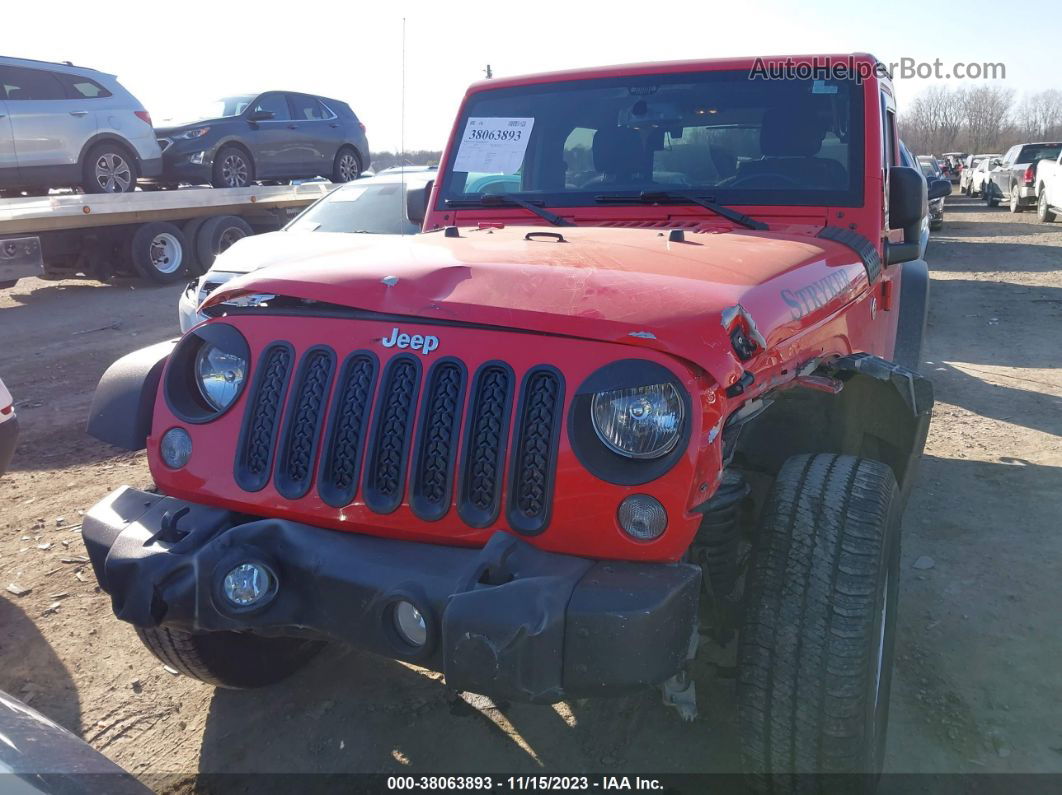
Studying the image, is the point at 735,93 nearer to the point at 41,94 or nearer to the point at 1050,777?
the point at 1050,777

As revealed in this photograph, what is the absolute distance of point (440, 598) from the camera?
1.91 metres

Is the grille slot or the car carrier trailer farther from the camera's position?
the car carrier trailer

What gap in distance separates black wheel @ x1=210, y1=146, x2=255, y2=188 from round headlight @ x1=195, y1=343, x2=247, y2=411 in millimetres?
11113

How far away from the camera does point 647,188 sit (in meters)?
3.53

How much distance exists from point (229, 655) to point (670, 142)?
254cm

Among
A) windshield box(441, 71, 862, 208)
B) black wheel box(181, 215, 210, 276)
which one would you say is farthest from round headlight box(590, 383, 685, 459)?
black wheel box(181, 215, 210, 276)

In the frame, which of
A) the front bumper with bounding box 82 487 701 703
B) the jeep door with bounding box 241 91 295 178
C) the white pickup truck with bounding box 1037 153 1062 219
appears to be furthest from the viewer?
the white pickup truck with bounding box 1037 153 1062 219

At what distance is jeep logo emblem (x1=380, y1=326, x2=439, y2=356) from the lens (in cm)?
217

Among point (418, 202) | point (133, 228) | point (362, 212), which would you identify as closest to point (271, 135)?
point (133, 228)

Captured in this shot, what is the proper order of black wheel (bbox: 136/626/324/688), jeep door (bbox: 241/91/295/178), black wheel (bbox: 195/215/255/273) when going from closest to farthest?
black wheel (bbox: 136/626/324/688)
black wheel (bbox: 195/215/255/273)
jeep door (bbox: 241/91/295/178)

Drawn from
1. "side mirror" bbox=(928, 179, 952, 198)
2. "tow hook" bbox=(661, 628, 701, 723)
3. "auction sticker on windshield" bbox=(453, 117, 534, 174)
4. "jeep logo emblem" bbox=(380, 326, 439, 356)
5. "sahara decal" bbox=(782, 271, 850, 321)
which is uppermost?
"auction sticker on windshield" bbox=(453, 117, 534, 174)

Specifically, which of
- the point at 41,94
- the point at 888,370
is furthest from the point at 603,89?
the point at 41,94

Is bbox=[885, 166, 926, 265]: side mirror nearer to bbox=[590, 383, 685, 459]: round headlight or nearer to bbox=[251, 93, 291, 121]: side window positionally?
bbox=[590, 383, 685, 459]: round headlight

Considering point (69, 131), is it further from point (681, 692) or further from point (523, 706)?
point (681, 692)
